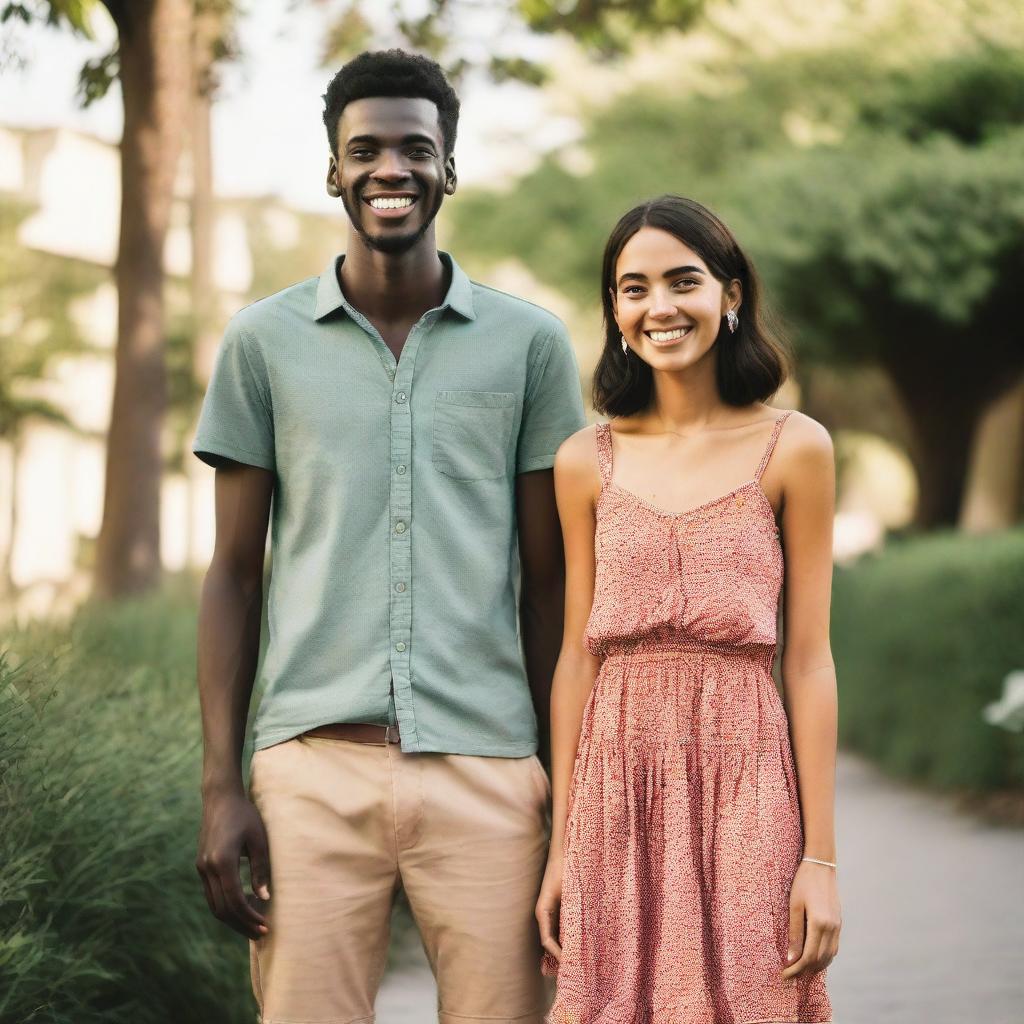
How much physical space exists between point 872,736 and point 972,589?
2927 millimetres

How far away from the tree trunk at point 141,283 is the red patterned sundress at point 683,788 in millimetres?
6562

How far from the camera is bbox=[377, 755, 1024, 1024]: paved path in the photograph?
6.64 meters

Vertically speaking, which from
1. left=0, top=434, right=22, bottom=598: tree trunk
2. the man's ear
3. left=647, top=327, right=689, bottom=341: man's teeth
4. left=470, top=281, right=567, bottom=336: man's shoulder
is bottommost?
left=0, top=434, right=22, bottom=598: tree trunk

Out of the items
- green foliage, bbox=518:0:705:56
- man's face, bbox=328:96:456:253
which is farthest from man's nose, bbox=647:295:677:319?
green foliage, bbox=518:0:705:56

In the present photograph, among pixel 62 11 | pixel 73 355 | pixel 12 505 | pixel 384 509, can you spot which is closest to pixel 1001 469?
pixel 73 355

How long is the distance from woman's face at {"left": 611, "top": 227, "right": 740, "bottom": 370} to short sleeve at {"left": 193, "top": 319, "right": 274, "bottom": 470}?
74 cm

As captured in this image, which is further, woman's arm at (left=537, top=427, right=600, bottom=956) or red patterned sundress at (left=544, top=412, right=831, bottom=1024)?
woman's arm at (left=537, top=427, right=600, bottom=956)

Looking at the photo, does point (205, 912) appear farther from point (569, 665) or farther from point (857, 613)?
point (857, 613)

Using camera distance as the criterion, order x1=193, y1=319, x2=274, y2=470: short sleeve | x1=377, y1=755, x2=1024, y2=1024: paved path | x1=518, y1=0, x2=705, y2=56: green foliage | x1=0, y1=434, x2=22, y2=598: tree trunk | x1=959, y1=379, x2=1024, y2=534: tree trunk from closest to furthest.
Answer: x1=193, y1=319, x2=274, y2=470: short sleeve → x1=377, y1=755, x2=1024, y2=1024: paved path → x1=518, y1=0, x2=705, y2=56: green foliage → x1=959, y1=379, x2=1024, y2=534: tree trunk → x1=0, y1=434, x2=22, y2=598: tree trunk

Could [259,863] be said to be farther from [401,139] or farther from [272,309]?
[401,139]

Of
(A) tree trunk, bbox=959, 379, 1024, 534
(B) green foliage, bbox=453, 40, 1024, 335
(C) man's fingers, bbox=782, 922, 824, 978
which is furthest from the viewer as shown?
(A) tree trunk, bbox=959, 379, 1024, 534

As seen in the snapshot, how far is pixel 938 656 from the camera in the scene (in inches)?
462

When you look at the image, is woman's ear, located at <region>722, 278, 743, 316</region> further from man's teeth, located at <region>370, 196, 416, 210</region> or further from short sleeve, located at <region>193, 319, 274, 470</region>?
short sleeve, located at <region>193, 319, 274, 470</region>

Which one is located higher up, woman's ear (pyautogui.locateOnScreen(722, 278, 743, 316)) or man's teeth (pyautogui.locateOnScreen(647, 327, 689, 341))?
woman's ear (pyautogui.locateOnScreen(722, 278, 743, 316))
